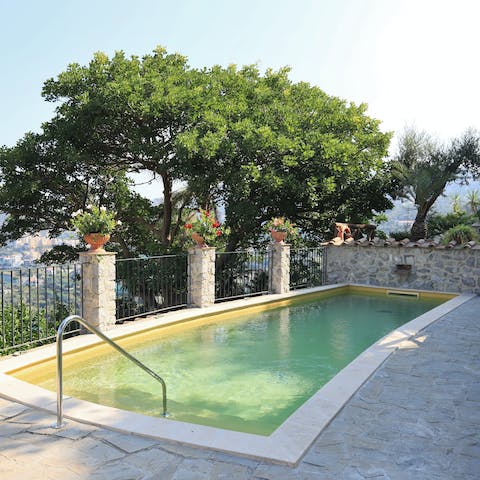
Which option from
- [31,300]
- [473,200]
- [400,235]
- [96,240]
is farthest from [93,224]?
[473,200]

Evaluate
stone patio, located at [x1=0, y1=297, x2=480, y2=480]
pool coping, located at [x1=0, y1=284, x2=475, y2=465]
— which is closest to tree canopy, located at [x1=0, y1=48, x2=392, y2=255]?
pool coping, located at [x1=0, y1=284, x2=475, y2=465]

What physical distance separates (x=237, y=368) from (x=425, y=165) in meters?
14.5

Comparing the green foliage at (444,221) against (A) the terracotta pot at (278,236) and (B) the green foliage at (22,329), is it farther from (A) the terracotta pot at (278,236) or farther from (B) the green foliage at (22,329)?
(B) the green foliage at (22,329)

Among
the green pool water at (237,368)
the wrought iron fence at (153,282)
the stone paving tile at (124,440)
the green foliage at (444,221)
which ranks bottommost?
the green pool water at (237,368)

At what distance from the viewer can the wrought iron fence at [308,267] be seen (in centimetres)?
1385

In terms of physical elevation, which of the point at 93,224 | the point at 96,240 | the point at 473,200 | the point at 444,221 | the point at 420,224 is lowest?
the point at 96,240

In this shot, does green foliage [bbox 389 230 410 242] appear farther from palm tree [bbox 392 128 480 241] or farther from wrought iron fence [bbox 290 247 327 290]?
wrought iron fence [bbox 290 247 327 290]

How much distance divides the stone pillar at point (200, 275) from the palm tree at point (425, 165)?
9252mm

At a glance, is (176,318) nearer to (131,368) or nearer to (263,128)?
(131,368)

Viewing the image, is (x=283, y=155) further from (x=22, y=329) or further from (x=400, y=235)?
(x=22, y=329)

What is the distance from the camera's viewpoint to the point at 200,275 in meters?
9.43

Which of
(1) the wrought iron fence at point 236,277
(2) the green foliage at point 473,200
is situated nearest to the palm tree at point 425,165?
(2) the green foliage at point 473,200

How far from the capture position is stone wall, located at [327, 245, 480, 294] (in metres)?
12.1

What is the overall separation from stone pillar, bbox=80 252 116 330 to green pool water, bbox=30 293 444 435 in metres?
0.77
